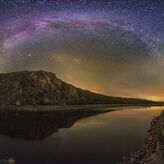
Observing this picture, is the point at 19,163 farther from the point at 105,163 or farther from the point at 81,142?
the point at 81,142

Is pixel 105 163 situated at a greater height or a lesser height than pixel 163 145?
lesser

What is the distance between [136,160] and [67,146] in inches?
540

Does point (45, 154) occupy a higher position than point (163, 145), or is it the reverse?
point (163, 145)

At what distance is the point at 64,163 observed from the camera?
32.8 metres

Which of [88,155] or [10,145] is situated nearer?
[88,155]

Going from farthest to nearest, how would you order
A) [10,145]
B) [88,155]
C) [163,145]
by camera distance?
[10,145] < [88,155] < [163,145]

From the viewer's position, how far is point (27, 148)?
43375 mm

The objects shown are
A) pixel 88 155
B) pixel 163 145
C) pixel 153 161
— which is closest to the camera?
pixel 153 161

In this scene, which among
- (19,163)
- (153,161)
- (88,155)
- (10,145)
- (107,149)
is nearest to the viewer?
(153,161)

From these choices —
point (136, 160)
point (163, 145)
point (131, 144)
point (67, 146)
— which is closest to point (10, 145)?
point (67, 146)

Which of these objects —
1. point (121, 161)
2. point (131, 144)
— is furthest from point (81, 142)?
point (121, 161)

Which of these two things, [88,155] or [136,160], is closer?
[136,160]

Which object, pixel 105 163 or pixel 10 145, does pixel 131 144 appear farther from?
pixel 10 145

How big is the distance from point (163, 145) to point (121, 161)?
5.85 m
